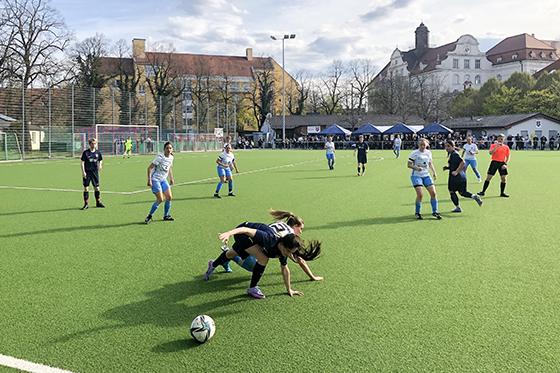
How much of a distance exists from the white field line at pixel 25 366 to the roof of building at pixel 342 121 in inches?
3178

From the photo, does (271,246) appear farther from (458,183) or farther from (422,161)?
(458,183)

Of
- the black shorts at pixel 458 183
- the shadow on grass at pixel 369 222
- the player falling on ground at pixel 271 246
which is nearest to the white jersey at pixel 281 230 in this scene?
the player falling on ground at pixel 271 246

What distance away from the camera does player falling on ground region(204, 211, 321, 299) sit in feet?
18.8

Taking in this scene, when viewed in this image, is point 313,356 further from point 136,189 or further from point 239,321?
point 136,189

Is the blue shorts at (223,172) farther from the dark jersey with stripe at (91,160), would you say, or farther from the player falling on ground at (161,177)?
the player falling on ground at (161,177)

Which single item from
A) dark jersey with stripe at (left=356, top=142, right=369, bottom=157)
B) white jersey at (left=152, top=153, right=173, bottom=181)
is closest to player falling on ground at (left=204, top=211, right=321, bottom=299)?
white jersey at (left=152, top=153, right=173, bottom=181)

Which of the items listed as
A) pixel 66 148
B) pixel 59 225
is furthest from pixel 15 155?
pixel 59 225

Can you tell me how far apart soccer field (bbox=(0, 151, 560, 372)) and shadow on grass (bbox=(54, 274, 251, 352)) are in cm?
2

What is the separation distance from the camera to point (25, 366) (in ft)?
14.3

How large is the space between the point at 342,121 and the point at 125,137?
1813 inches

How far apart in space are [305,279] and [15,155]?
36.6 metres

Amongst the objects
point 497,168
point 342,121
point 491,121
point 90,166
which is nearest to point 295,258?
point 90,166

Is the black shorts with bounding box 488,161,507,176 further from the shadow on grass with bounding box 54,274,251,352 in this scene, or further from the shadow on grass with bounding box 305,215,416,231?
the shadow on grass with bounding box 54,274,251,352

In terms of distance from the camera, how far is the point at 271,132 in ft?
276
